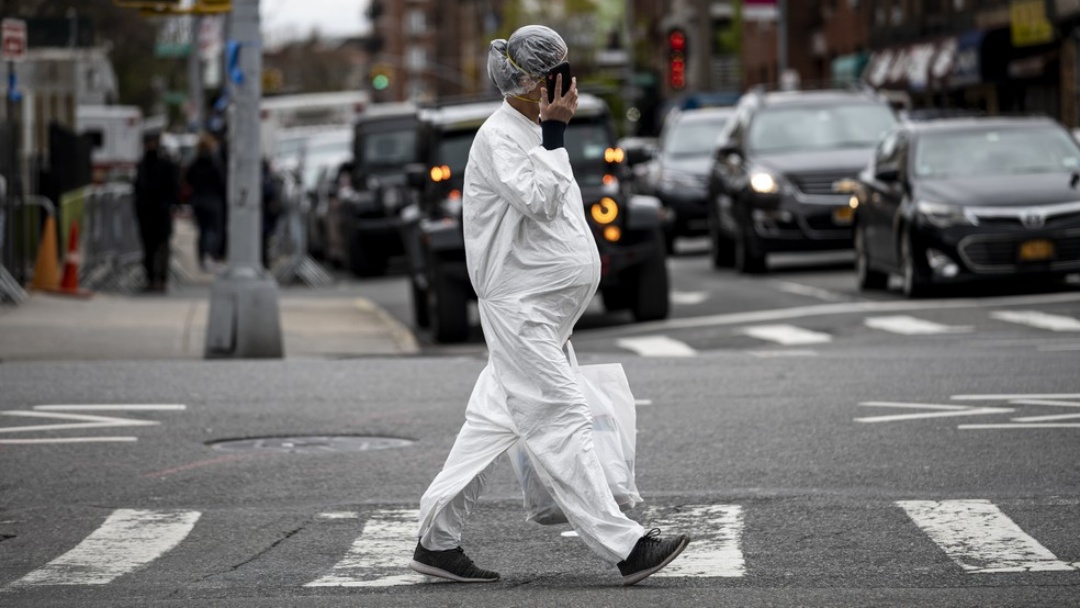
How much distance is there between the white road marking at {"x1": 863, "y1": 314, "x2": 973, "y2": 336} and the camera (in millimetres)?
17188

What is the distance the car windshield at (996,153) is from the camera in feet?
66.6

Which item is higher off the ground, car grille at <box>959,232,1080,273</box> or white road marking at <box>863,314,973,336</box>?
car grille at <box>959,232,1080,273</box>

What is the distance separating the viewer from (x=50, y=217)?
23.1m

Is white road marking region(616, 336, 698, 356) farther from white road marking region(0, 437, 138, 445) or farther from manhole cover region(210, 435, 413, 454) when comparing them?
white road marking region(0, 437, 138, 445)

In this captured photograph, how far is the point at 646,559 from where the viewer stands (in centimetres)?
693

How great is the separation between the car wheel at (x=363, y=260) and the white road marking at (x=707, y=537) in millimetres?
21850

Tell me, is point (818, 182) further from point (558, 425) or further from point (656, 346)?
point (558, 425)

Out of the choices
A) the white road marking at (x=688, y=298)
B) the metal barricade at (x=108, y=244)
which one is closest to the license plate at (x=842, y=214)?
the white road marking at (x=688, y=298)

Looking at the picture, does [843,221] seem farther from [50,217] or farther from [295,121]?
[295,121]

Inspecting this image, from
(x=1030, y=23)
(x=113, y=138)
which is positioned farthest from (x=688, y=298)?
(x=113, y=138)

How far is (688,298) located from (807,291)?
1225mm

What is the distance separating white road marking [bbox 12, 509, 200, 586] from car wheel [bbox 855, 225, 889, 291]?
13678 millimetres

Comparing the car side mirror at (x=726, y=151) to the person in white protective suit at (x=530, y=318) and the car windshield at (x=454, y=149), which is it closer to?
the car windshield at (x=454, y=149)

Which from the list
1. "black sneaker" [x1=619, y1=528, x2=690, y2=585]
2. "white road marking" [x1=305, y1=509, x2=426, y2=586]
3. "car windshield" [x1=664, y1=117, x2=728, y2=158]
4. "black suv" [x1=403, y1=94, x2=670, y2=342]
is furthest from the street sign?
"black sneaker" [x1=619, y1=528, x2=690, y2=585]
